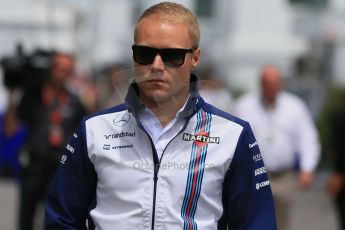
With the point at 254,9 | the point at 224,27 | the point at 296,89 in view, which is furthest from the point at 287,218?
the point at 224,27

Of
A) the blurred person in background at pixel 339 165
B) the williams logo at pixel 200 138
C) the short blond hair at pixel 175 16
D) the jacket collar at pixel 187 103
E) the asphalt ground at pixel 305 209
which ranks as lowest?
the asphalt ground at pixel 305 209

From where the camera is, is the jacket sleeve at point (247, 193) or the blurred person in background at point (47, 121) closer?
the jacket sleeve at point (247, 193)

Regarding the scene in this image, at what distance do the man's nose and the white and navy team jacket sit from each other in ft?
0.66

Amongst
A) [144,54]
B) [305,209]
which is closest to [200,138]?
[144,54]

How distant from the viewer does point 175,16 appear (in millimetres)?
Answer: 3676

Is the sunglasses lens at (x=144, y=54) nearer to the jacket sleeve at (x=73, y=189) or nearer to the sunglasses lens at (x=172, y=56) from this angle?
the sunglasses lens at (x=172, y=56)

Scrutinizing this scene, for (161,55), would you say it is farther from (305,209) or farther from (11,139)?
(305,209)

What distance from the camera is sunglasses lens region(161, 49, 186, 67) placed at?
12.0 feet

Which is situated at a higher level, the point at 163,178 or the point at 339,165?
the point at 163,178

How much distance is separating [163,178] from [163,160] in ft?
0.22

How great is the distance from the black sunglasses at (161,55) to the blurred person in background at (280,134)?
214 inches

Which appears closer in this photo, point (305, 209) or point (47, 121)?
point (47, 121)

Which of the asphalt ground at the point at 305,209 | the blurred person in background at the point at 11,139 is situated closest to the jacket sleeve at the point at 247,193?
the blurred person in background at the point at 11,139

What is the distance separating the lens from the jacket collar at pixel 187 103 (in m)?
3.75
